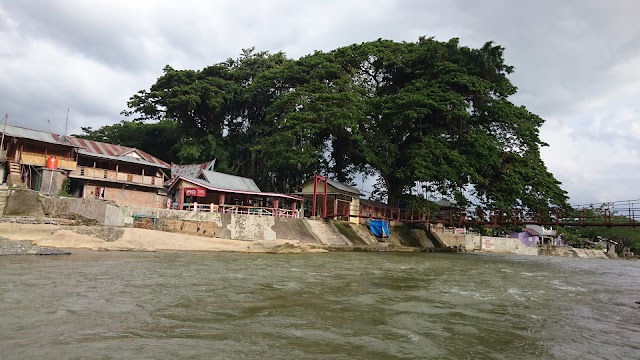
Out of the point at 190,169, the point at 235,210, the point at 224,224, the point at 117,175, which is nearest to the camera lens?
the point at 224,224

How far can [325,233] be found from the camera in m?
31.0

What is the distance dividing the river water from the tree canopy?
2067 cm

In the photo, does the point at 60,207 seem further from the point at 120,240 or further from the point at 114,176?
the point at 114,176

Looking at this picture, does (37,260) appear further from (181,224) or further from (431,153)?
(431,153)

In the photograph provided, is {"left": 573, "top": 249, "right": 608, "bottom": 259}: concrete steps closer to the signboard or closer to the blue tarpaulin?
the signboard

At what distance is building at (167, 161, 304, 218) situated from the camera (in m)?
31.9

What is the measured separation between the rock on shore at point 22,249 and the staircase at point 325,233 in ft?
55.3

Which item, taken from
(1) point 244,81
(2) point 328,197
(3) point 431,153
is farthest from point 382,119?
(1) point 244,81

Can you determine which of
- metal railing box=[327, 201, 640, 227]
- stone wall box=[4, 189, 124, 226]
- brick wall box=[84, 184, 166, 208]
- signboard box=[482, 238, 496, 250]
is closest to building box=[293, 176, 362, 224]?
metal railing box=[327, 201, 640, 227]

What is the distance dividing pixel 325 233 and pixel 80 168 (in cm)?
2105

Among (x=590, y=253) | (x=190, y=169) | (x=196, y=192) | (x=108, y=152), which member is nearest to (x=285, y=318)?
(x=196, y=192)

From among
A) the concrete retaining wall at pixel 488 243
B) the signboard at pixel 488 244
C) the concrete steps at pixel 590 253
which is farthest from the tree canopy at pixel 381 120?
the concrete steps at pixel 590 253

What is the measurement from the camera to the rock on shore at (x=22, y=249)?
16.1 metres

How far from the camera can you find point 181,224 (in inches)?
1051
